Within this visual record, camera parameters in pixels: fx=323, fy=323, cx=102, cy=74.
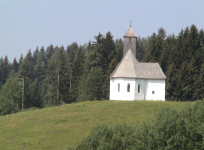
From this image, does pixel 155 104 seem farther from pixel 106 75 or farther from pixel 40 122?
pixel 106 75

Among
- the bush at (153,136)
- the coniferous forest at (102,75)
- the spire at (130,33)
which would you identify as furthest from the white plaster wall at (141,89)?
the bush at (153,136)

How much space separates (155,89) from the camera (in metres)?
58.2

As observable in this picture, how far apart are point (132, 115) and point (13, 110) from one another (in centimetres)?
3704

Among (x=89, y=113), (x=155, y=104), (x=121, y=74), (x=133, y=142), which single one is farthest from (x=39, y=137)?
(x=121, y=74)

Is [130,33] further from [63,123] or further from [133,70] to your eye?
[63,123]

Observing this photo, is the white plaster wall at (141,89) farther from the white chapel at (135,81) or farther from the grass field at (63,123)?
the grass field at (63,123)

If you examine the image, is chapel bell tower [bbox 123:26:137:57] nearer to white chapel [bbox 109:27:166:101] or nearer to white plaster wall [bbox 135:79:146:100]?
white chapel [bbox 109:27:166:101]

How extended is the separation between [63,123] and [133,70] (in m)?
20.8

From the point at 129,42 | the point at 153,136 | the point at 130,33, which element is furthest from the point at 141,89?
the point at 153,136

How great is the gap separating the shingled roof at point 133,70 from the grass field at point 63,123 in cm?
895

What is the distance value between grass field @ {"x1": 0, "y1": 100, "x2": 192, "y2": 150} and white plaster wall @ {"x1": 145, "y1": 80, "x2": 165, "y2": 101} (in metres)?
9.10

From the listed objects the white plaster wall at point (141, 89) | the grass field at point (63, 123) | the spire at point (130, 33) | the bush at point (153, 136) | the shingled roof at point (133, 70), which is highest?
the spire at point (130, 33)

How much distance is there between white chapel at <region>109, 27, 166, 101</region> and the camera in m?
56.2

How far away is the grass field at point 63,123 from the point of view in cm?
3378
